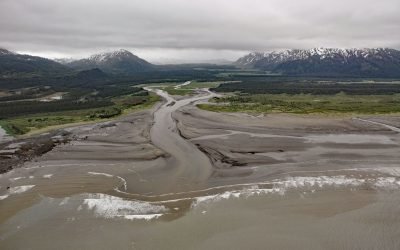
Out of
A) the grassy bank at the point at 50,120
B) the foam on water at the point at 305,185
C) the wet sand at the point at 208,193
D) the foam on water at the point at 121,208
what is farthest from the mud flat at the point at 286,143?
the grassy bank at the point at 50,120

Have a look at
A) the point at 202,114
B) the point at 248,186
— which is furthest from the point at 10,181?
the point at 202,114

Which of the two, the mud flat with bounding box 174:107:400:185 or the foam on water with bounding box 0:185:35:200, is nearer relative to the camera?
the foam on water with bounding box 0:185:35:200

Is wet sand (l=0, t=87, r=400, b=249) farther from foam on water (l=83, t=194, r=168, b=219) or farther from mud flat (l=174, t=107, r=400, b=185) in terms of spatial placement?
mud flat (l=174, t=107, r=400, b=185)

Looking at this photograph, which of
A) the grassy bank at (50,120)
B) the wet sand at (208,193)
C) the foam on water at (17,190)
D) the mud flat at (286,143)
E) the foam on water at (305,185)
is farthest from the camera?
the grassy bank at (50,120)

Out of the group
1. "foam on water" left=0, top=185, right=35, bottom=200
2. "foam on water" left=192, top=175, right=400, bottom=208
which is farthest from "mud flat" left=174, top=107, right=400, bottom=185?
"foam on water" left=0, top=185, right=35, bottom=200

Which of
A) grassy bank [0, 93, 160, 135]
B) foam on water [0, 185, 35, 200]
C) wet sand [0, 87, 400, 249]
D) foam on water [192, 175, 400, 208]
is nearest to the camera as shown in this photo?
wet sand [0, 87, 400, 249]

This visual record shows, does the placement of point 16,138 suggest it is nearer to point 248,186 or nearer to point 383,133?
point 248,186

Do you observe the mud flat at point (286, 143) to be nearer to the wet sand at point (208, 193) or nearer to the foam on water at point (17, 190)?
the wet sand at point (208, 193)

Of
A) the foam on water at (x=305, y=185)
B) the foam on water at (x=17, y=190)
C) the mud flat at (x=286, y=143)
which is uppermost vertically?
the mud flat at (x=286, y=143)

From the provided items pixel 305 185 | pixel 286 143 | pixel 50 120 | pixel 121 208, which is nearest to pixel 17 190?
pixel 121 208
